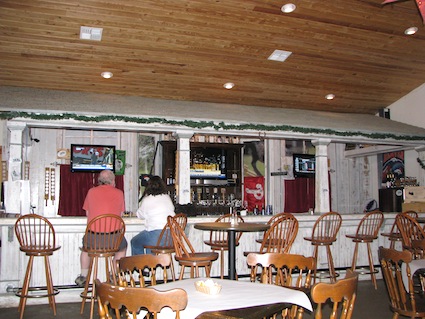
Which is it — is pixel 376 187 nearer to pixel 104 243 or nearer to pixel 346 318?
pixel 104 243

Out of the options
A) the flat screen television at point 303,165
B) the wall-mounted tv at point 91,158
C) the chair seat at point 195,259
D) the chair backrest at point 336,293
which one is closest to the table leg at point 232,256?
the chair seat at point 195,259

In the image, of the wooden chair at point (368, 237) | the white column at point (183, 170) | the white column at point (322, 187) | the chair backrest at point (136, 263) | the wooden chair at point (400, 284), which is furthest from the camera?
the white column at point (322, 187)

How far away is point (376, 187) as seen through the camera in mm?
11445

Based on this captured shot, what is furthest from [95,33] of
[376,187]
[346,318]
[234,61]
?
[376,187]

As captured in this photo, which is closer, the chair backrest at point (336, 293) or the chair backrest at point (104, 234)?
the chair backrest at point (336, 293)

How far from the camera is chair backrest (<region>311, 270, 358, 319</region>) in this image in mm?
1933

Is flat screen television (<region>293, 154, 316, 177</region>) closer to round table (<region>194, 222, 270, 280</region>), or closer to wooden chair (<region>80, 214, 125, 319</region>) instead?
round table (<region>194, 222, 270, 280</region>)

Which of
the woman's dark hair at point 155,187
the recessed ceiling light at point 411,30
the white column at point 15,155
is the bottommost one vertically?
the woman's dark hair at point 155,187

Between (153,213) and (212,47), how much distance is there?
2851 mm

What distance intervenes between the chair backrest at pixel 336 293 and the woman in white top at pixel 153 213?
129 inches

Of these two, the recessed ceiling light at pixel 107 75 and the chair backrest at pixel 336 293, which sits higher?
the recessed ceiling light at pixel 107 75

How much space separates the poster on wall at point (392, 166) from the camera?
10.5 metres

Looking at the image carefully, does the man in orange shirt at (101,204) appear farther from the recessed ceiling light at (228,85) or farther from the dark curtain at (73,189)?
the dark curtain at (73,189)

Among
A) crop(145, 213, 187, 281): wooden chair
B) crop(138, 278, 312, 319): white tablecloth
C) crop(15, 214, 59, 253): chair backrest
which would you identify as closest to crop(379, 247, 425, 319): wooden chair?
crop(138, 278, 312, 319): white tablecloth
